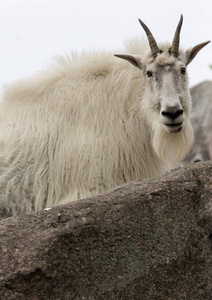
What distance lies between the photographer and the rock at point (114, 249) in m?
3.29

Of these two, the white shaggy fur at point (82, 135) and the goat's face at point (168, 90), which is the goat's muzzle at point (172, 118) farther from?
the white shaggy fur at point (82, 135)

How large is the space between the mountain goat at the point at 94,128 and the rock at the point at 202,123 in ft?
24.2

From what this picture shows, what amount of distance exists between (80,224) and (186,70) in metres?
3.46

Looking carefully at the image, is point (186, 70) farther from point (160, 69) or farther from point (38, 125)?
point (38, 125)

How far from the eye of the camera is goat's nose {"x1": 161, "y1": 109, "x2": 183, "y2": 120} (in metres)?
5.79

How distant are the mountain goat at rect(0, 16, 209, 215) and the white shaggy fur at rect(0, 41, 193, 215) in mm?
11

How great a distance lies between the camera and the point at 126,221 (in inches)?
139

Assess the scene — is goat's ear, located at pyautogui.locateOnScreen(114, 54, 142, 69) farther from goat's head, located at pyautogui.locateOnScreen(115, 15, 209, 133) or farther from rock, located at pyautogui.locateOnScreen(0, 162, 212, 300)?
rock, located at pyautogui.locateOnScreen(0, 162, 212, 300)

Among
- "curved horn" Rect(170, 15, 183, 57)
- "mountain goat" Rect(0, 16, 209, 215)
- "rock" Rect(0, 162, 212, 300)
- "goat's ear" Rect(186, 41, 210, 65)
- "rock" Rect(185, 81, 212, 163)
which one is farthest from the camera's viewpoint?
"rock" Rect(185, 81, 212, 163)

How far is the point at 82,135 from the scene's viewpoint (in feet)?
20.0

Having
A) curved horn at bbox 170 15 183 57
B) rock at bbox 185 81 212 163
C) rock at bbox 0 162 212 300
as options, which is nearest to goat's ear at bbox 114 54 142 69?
curved horn at bbox 170 15 183 57

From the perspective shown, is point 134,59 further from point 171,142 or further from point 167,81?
point 171,142

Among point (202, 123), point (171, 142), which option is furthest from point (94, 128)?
point (202, 123)

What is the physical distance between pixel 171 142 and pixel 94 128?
0.86 meters
